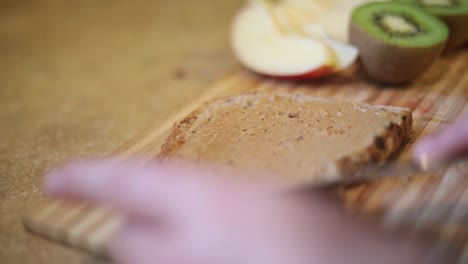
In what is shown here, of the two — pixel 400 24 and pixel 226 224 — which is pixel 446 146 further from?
pixel 400 24

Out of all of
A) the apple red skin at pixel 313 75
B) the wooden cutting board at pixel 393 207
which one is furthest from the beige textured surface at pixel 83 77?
the apple red skin at pixel 313 75

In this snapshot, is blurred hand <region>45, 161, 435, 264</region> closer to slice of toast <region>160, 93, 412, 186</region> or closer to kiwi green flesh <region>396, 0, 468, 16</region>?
slice of toast <region>160, 93, 412, 186</region>

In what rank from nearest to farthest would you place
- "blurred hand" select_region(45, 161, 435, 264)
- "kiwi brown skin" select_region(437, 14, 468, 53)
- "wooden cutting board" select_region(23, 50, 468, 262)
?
"blurred hand" select_region(45, 161, 435, 264)
"wooden cutting board" select_region(23, 50, 468, 262)
"kiwi brown skin" select_region(437, 14, 468, 53)

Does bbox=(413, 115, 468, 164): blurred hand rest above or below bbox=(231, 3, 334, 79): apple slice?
below

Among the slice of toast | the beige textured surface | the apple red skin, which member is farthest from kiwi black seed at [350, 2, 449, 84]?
the beige textured surface

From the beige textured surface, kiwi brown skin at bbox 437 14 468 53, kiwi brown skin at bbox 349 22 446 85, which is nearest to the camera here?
the beige textured surface

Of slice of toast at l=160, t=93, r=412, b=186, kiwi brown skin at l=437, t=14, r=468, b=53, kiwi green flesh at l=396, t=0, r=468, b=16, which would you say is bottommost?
kiwi brown skin at l=437, t=14, r=468, b=53

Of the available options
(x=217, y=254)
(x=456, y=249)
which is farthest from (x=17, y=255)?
(x=456, y=249)
